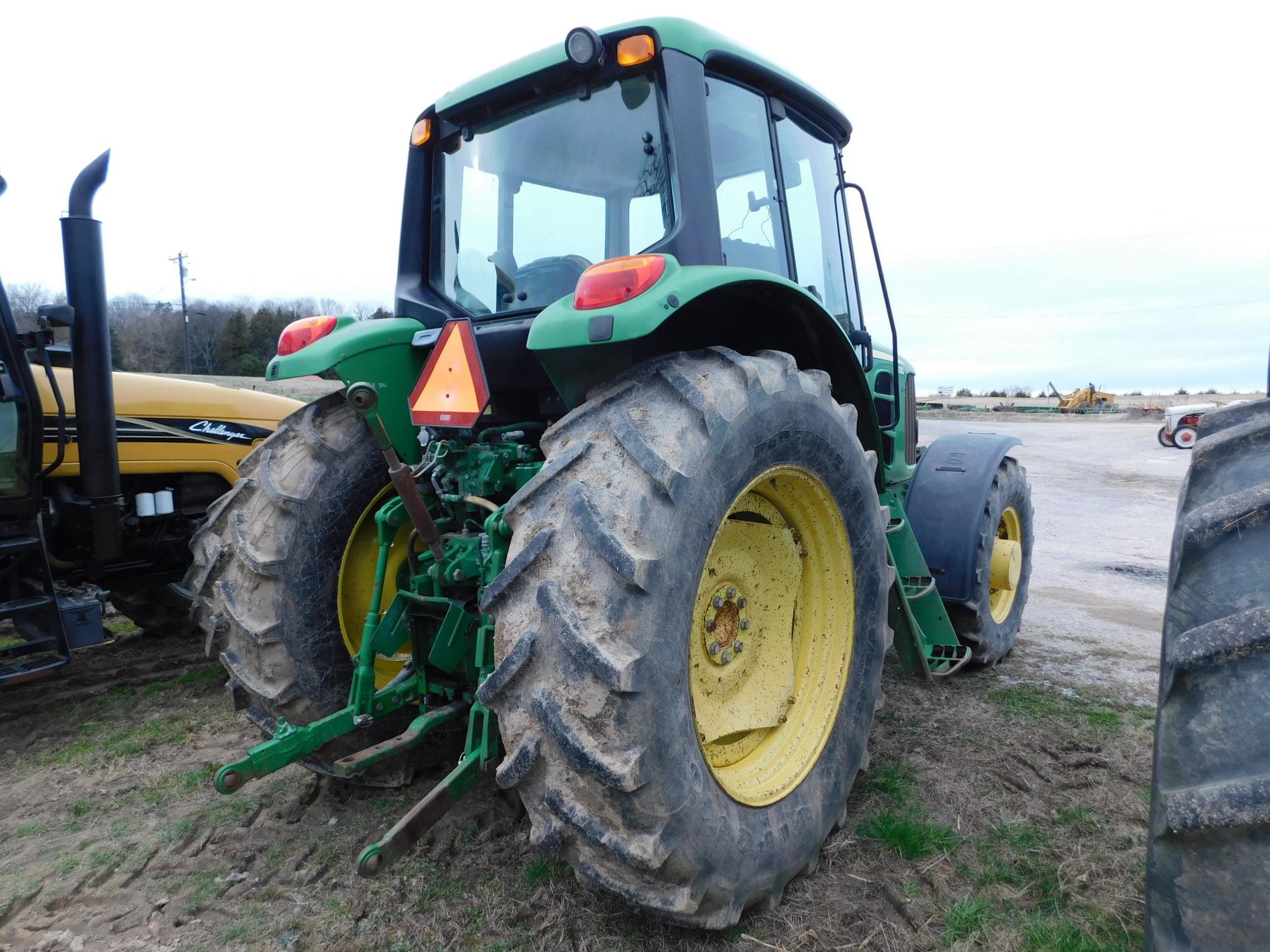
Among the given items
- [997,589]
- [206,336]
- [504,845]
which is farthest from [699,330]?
[206,336]

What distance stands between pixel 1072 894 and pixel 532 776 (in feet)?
4.95

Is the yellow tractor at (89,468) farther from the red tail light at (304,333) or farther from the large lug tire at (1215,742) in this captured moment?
the large lug tire at (1215,742)

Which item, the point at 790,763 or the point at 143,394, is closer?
the point at 790,763

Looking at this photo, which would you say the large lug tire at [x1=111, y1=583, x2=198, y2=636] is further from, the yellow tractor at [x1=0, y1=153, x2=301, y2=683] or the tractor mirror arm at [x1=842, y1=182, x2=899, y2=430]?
the tractor mirror arm at [x1=842, y1=182, x2=899, y2=430]

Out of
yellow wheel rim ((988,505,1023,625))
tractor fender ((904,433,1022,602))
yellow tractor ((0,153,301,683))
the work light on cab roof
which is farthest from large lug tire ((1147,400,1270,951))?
yellow tractor ((0,153,301,683))

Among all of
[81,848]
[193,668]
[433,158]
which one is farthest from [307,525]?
[193,668]

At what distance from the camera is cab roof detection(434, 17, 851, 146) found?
2359 millimetres

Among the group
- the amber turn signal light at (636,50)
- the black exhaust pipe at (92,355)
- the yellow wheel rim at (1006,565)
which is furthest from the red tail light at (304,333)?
the yellow wheel rim at (1006,565)

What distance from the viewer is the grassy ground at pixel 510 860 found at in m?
2.02

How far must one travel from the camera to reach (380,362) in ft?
8.87

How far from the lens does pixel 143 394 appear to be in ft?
14.5

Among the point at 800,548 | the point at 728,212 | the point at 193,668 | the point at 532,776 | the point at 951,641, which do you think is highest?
the point at 728,212

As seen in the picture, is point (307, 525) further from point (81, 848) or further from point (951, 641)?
point (951, 641)

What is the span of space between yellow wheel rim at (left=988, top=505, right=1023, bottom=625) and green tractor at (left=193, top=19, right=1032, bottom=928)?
73 cm
